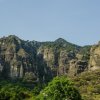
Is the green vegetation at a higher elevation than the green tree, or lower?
lower

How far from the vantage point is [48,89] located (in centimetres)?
7488

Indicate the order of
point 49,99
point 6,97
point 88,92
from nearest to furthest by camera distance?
1. point 49,99
2. point 6,97
3. point 88,92

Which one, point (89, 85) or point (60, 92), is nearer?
point (60, 92)

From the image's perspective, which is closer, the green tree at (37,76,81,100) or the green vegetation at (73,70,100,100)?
the green tree at (37,76,81,100)

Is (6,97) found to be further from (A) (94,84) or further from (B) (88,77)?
(B) (88,77)

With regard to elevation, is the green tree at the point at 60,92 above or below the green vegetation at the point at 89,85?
above

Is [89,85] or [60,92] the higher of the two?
[60,92]

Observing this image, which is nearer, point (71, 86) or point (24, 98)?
point (71, 86)

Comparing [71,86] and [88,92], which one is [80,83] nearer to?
[88,92]

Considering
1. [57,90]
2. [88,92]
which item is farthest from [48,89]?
[88,92]

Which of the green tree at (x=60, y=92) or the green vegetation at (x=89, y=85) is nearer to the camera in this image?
the green tree at (x=60, y=92)

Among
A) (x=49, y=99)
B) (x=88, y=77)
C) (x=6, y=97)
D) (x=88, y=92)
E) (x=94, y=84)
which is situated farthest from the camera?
(x=88, y=77)

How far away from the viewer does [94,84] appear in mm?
153625

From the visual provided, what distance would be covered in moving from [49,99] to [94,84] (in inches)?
3230
